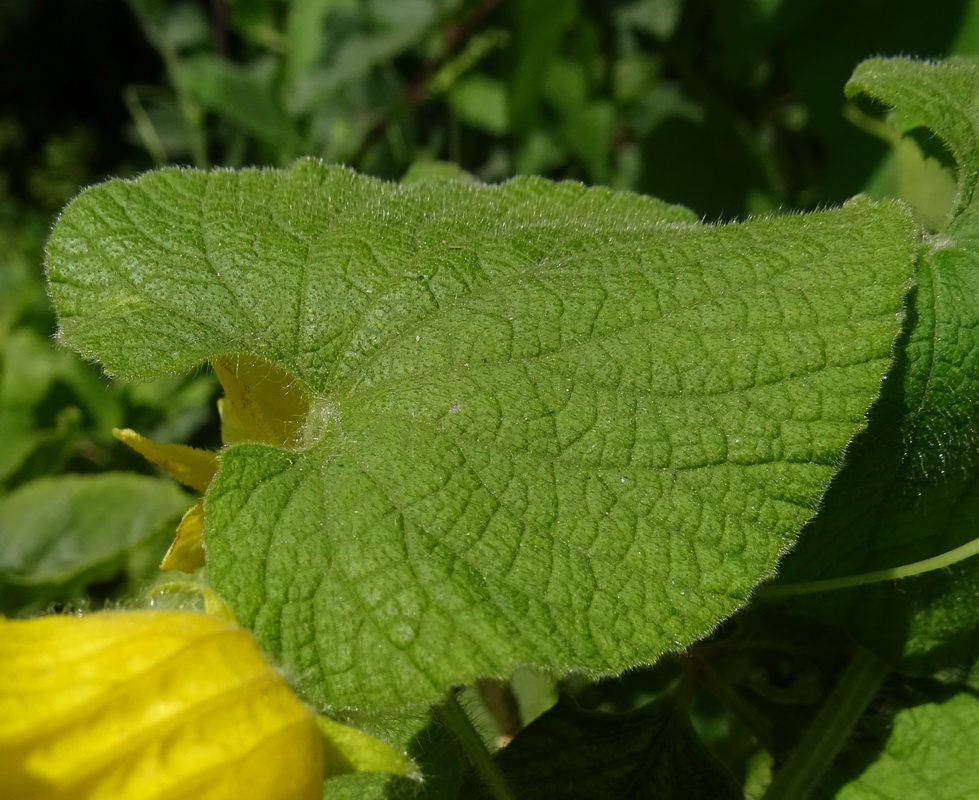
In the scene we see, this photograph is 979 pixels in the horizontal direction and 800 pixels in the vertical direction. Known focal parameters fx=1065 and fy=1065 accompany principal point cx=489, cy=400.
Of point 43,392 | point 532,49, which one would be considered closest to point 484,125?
point 532,49

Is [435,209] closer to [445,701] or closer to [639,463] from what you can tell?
[639,463]

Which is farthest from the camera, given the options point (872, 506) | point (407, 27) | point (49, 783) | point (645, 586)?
point (407, 27)

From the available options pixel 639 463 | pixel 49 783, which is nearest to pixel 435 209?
pixel 639 463

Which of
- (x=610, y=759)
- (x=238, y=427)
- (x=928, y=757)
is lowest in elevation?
(x=610, y=759)

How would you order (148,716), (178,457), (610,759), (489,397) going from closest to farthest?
(148,716) → (489,397) → (178,457) → (610,759)

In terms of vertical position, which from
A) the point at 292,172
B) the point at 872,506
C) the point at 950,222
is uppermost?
the point at 950,222

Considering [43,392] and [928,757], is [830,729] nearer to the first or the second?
[928,757]

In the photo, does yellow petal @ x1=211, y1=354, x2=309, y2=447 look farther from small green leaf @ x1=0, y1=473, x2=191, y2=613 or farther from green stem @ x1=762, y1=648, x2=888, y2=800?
small green leaf @ x1=0, y1=473, x2=191, y2=613
